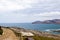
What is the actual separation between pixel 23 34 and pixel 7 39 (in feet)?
27.8

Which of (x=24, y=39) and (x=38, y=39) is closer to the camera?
(x=24, y=39)

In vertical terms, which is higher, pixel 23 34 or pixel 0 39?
pixel 23 34

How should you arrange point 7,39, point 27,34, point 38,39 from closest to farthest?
point 27,34, point 38,39, point 7,39

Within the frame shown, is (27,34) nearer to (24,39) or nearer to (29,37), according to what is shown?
(29,37)

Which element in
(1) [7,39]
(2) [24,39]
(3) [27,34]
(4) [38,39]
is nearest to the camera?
(3) [27,34]

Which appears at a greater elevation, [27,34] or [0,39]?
[27,34]

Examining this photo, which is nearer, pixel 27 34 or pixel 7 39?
pixel 27 34

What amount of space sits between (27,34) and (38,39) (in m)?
5.20

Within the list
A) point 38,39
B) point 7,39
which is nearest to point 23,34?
point 38,39

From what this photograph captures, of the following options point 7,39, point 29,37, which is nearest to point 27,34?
point 29,37

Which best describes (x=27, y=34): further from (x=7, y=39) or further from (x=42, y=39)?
(x=7, y=39)

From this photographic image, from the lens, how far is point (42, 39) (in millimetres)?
13352

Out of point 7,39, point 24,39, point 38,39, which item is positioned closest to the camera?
point 24,39

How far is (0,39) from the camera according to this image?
1655cm
